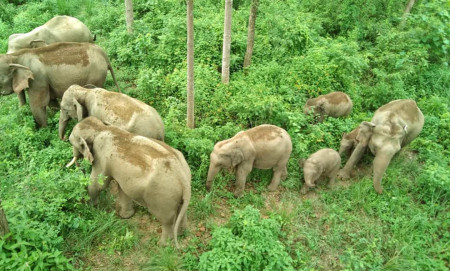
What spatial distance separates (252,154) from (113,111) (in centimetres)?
230

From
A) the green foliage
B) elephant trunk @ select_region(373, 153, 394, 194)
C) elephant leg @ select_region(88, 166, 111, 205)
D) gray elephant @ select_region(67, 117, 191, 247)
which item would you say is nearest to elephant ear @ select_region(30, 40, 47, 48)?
gray elephant @ select_region(67, 117, 191, 247)

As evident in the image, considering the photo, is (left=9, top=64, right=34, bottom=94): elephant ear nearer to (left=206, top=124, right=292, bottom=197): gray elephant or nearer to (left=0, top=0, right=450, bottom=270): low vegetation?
(left=0, top=0, right=450, bottom=270): low vegetation

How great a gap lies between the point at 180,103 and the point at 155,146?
2457mm

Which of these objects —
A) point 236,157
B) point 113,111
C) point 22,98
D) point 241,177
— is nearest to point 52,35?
point 22,98

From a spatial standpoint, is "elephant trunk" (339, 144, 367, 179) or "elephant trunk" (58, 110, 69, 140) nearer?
"elephant trunk" (58, 110, 69, 140)

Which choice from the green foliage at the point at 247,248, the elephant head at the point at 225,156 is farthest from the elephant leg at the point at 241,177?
the green foliage at the point at 247,248

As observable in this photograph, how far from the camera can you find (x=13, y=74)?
260 inches

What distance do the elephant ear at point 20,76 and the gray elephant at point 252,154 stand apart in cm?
350

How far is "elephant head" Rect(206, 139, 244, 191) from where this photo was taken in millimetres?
5762

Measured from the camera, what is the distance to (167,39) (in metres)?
8.42

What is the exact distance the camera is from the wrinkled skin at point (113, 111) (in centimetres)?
581

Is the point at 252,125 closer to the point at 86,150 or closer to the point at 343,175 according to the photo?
the point at 343,175

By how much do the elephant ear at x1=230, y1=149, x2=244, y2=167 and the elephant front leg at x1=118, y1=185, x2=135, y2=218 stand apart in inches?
63.9

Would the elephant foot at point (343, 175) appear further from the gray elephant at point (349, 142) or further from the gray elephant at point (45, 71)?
the gray elephant at point (45, 71)
